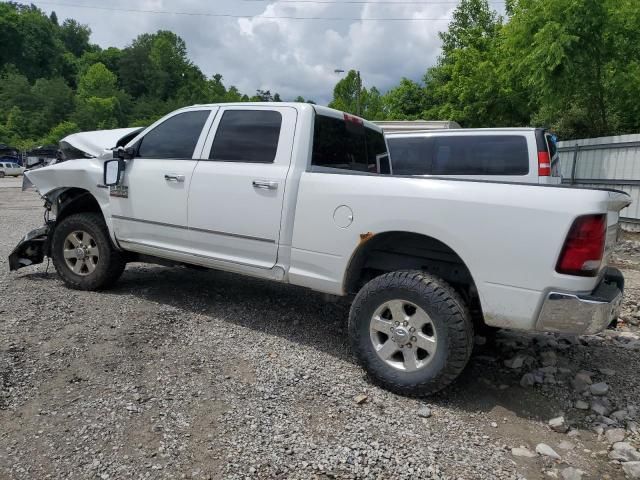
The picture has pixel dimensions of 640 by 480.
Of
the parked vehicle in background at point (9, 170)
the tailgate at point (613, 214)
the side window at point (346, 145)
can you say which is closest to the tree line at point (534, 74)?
the side window at point (346, 145)

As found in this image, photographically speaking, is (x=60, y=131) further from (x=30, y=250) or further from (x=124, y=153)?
(x=124, y=153)

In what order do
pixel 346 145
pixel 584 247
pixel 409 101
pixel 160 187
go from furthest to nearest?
pixel 409 101 → pixel 160 187 → pixel 346 145 → pixel 584 247

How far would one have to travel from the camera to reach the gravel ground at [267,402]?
261cm

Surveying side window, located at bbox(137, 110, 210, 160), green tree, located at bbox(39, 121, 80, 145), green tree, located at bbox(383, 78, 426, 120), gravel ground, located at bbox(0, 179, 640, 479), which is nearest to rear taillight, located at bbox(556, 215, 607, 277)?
gravel ground, located at bbox(0, 179, 640, 479)

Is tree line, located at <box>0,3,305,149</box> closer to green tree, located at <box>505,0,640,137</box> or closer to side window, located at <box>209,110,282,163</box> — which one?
green tree, located at <box>505,0,640,137</box>

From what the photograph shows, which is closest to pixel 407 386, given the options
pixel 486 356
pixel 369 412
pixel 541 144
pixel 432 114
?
pixel 369 412

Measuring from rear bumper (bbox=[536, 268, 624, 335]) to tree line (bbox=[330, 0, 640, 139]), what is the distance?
11.5 meters

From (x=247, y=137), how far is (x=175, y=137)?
87 centimetres

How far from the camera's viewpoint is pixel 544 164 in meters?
6.78

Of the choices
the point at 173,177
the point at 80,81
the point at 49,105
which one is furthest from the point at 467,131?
the point at 80,81

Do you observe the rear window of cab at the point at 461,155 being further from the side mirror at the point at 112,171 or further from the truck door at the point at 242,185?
the side mirror at the point at 112,171

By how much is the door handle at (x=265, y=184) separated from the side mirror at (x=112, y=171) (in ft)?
5.36

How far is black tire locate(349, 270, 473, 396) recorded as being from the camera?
3133 mm

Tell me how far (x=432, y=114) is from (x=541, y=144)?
2352cm
